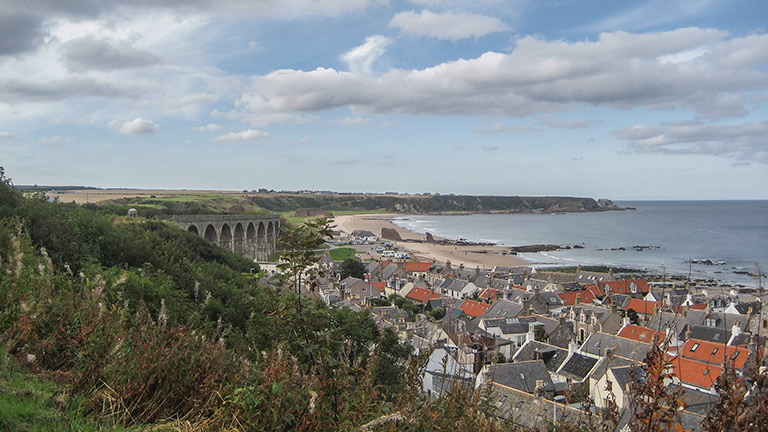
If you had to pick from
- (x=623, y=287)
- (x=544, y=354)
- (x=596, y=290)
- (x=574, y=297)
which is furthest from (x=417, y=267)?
(x=544, y=354)

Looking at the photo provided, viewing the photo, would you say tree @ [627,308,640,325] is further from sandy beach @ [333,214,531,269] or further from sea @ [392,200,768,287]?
sandy beach @ [333,214,531,269]

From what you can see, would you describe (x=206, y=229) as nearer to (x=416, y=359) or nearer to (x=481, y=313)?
(x=481, y=313)

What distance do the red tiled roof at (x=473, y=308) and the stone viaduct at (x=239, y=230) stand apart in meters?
25.1

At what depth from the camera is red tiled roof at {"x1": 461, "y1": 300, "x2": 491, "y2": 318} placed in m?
37.9

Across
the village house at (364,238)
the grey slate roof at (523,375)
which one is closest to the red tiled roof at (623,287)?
the grey slate roof at (523,375)

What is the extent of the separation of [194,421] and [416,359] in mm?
1955

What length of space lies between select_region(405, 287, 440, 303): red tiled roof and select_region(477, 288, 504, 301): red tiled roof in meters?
3.93

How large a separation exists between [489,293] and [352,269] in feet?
54.5

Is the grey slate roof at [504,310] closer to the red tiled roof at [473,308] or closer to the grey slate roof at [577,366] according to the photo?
the red tiled roof at [473,308]

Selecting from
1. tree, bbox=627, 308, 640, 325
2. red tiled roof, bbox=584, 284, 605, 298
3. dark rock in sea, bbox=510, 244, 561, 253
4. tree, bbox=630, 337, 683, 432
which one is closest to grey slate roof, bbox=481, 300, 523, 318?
tree, bbox=627, 308, 640, 325

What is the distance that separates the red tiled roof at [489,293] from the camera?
142 feet

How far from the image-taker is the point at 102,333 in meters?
5.24

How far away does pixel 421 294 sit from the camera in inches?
1768

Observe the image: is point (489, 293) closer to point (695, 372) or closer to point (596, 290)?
point (596, 290)
